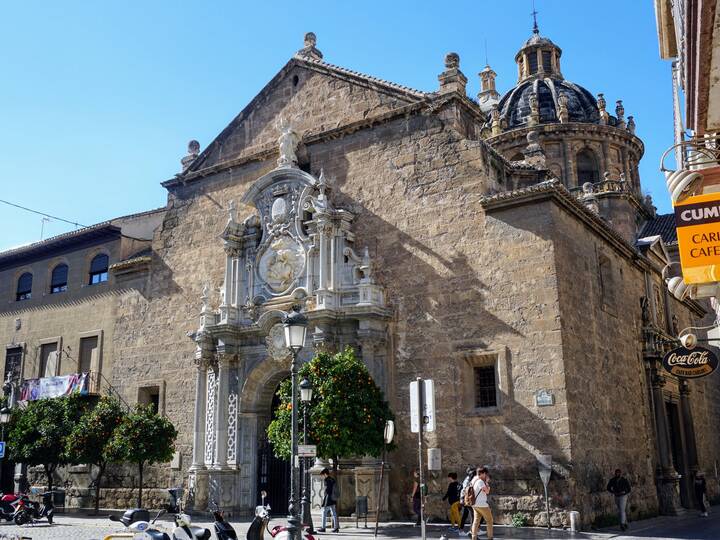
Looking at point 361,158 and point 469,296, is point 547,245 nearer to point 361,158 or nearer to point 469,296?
point 469,296

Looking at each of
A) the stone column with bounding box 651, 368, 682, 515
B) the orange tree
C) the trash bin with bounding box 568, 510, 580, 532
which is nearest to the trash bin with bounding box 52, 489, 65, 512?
the orange tree

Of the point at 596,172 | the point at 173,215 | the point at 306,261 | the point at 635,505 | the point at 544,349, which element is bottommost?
the point at 635,505

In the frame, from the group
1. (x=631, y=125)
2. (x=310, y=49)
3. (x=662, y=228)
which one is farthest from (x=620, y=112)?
(x=310, y=49)

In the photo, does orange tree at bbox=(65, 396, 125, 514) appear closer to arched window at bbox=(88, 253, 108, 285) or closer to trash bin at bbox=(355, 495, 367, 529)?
arched window at bbox=(88, 253, 108, 285)

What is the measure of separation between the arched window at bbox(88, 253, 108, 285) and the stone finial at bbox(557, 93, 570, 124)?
25771 mm

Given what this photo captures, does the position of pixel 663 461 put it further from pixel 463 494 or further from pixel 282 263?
pixel 282 263

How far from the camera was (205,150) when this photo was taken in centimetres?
2556

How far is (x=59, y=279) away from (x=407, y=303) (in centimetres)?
1675

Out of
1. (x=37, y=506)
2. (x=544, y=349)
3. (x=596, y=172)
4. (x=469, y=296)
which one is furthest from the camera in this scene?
(x=596, y=172)

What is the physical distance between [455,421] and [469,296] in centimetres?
302

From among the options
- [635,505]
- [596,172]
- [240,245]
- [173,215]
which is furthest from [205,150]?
[596,172]

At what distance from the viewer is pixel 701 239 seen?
814 cm

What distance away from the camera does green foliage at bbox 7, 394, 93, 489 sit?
2320 centimetres

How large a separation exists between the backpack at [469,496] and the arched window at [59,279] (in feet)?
66.3
